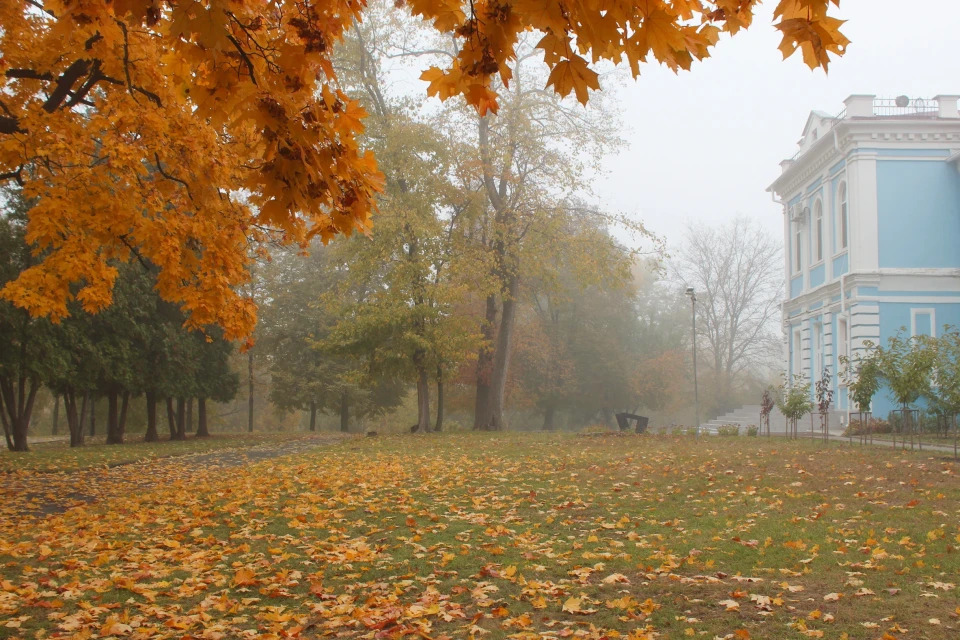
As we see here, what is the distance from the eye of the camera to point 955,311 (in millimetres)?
24375

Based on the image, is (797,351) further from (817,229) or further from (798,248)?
(817,229)

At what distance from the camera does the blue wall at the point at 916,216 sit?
80.3 ft

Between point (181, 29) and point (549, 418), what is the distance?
145 ft

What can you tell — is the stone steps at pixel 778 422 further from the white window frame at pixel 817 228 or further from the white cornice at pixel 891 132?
the white cornice at pixel 891 132

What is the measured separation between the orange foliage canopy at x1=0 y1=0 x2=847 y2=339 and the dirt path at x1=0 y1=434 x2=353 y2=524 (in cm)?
233

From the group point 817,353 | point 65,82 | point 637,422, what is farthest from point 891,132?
point 65,82

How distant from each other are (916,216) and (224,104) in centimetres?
2571

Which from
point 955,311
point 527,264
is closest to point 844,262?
point 955,311

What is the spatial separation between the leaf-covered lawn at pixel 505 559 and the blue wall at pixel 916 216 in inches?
638

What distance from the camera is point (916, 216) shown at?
2456 centimetres

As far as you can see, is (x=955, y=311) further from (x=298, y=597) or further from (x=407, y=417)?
(x=407, y=417)

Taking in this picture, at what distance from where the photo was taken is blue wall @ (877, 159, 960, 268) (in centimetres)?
2448

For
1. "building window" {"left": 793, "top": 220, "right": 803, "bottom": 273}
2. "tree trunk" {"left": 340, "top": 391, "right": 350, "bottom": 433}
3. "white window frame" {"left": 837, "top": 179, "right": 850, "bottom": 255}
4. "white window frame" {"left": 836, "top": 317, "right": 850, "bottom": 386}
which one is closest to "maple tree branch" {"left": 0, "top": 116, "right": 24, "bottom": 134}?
"white window frame" {"left": 837, "top": 179, "right": 850, "bottom": 255}

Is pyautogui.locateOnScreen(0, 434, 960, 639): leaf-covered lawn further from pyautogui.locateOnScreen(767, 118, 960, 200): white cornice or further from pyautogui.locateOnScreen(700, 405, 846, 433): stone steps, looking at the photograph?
pyautogui.locateOnScreen(767, 118, 960, 200): white cornice
